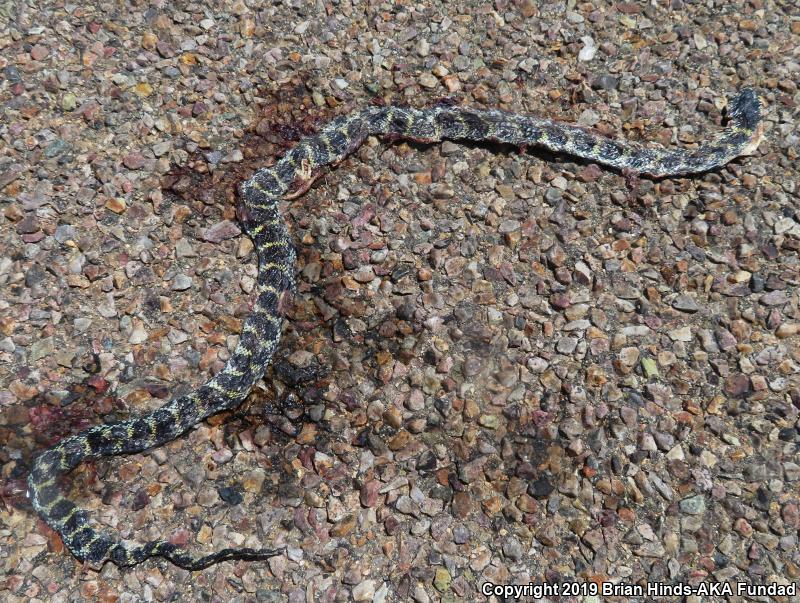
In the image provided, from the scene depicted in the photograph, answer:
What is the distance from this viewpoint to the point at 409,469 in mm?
6922

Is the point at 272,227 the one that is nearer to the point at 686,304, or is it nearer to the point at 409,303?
the point at 409,303

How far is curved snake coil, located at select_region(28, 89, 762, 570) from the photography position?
645cm

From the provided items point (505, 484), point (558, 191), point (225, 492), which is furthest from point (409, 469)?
point (558, 191)

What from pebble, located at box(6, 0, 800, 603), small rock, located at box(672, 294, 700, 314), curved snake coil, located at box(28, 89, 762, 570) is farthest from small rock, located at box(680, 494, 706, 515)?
curved snake coil, located at box(28, 89, 762, 570)

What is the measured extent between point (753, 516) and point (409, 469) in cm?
364

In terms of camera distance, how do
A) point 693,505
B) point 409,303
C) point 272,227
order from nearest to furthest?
point 693,505 < point 409,303 < point 272,227

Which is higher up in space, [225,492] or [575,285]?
[575,285]

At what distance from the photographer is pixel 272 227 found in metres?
8.09

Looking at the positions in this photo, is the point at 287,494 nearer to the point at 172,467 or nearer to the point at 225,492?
the point at 225,492

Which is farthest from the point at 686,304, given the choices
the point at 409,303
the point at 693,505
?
the point at 409,303

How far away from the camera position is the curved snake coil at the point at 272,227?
6.45 metres

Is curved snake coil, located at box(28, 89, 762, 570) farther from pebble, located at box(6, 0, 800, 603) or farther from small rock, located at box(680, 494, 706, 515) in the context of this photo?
Result: small rock, located at box(680, 494, 706, 515)

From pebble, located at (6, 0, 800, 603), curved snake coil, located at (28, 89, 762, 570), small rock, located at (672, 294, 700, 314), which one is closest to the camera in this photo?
curved snake coil, located at (28, 89, 762, 570)

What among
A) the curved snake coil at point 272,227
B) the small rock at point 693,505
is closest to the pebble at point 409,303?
the small rock at point 693,505
